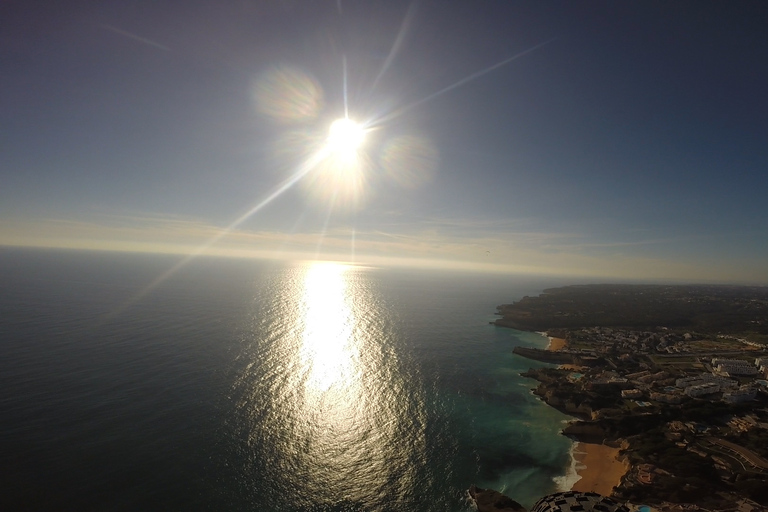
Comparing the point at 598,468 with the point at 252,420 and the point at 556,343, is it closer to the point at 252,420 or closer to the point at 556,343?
the point at 252,420

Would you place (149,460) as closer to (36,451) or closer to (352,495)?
(36,451)

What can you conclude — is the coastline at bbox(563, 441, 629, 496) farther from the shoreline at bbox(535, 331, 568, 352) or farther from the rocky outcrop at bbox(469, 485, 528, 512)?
the shoreline at bbox(535, 331, 568, 352)

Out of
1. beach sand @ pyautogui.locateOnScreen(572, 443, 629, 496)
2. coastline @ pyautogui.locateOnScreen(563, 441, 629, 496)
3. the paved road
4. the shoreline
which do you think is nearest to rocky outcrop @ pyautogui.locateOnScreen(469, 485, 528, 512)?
coastline @ pyautogui.locateOnScreen(563, 441, 629, 496)

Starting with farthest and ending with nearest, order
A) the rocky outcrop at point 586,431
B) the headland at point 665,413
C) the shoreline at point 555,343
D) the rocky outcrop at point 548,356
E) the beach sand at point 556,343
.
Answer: the beach sand at point 556,343 < the shoreline at point 555,343 < the rocky outcrop at point 548,356 < the rocky outcrop at point 586,431 < the headland at point 665,413

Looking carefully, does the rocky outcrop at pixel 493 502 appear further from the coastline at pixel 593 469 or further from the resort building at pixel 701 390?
the resort building at pixel 701 390

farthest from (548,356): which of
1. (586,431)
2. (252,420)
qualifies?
(252,420)

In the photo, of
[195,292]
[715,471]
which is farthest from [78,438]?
[195,292]

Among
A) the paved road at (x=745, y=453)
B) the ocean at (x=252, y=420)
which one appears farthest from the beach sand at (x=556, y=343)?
the paved road at (x=745, y=453)
